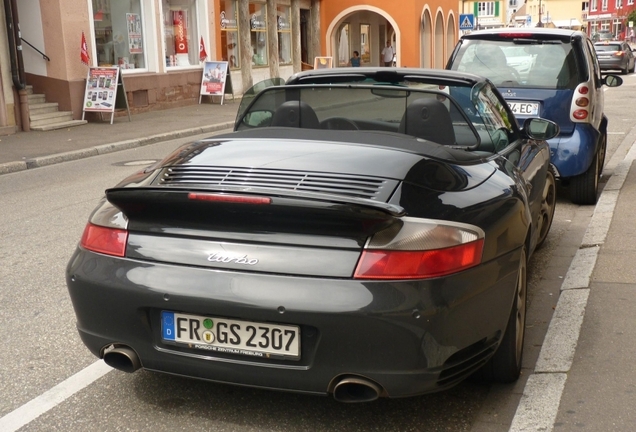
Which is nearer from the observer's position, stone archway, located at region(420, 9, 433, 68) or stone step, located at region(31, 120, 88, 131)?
stone step, located at region(31, 120, 88, 131)

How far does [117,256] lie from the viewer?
11.2 ft

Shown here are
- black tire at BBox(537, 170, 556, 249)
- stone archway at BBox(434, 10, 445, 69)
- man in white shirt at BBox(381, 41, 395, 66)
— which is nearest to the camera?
black tire at BBox(537, 170, 556, 249)

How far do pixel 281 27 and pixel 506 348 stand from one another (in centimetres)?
2784

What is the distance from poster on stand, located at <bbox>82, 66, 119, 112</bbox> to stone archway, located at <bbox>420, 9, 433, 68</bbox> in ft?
76.6

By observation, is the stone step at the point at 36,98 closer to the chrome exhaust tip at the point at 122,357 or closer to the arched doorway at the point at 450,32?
the chrome exhaust tip at the point at 122,357

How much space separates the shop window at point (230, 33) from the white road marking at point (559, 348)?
66.9 feet

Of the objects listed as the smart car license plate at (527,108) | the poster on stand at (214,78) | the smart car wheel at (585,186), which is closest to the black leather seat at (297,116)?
the smart car license plate at (527,108)

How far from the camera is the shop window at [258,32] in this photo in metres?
28.3

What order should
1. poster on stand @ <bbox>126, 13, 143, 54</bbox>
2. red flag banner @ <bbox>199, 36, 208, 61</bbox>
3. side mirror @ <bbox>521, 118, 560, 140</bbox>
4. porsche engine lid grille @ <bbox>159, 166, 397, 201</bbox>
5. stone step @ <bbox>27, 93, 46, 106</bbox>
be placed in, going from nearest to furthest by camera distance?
porsche engine lid grille @ <bbox>159, 166, 397, 201</bbox>
side mirror @ <bbox>521, 118, 560, 140</bbox>
stone step @ <bbox>27, 93, 46, 106</bbox>
poster on stand @ <bbox>126, 13, 143, 54</bbox>
red flag banner @ <bbox>199, 36, 208, 61</bbox>

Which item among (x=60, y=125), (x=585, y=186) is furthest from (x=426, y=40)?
(x=585, y=186)

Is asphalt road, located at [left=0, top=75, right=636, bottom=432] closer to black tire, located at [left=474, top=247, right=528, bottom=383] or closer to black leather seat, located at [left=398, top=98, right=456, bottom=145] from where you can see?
black tire, located at [left=474, top=247, right=528, bottom=383]

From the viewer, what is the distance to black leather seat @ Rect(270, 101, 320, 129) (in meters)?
4.64

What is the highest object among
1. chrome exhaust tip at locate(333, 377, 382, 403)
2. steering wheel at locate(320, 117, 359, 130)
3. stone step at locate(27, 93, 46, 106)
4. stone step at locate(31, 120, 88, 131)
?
steering wheel at locate(320, 117, 359, 130)

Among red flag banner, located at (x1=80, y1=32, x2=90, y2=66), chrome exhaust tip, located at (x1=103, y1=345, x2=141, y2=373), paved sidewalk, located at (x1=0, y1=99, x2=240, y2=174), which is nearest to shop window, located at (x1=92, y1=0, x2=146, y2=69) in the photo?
red flag banner, located at (x1=80, y1=32, x2=90, y2=66)
